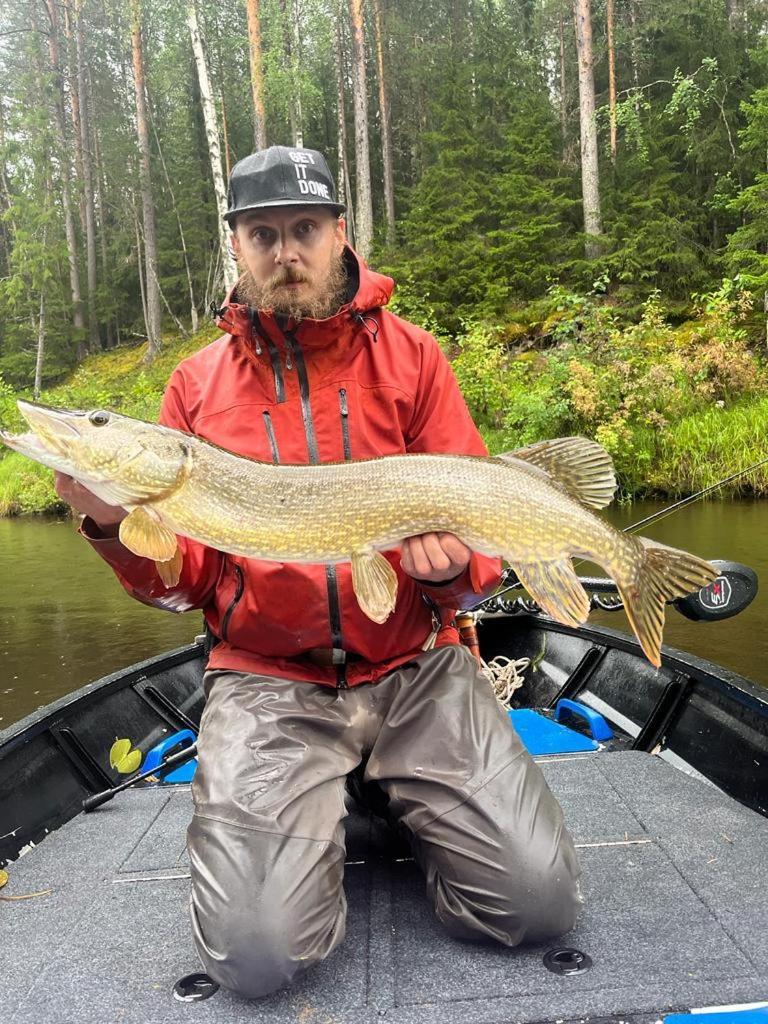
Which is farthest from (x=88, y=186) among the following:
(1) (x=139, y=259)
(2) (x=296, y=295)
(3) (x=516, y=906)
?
(3) (x=516, y=906)

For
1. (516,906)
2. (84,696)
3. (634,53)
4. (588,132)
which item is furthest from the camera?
(634,53)

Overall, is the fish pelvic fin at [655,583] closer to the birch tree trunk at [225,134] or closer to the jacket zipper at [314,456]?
the jacket zipper at [314,456]

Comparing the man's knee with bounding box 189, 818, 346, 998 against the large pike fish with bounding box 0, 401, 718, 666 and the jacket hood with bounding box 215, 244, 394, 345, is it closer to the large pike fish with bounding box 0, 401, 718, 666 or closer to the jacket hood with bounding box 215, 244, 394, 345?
the large pike fish with bounding box 0, 401, 718, 666

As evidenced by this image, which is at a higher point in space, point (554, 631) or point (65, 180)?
point (65, 180)

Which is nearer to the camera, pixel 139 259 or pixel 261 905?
pixel 261 905

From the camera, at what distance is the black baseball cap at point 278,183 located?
92.4 inches

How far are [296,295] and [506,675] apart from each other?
2616 mm

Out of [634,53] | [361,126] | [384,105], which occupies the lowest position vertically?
[361,126]

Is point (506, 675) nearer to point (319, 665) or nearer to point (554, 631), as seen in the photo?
point (554, 631)

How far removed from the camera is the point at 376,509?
A: 2068 millimetres

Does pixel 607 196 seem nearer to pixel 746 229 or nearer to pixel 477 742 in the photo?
pixel 746 229

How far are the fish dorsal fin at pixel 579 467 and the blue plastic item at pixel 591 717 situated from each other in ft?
5.52

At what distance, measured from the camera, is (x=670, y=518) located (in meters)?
10.5

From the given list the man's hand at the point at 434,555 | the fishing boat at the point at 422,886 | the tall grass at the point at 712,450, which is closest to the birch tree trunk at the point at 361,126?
the tall grass at the point at 712,450
